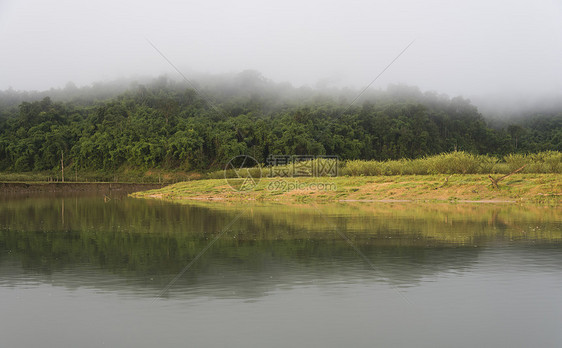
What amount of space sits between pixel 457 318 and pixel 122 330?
413cm

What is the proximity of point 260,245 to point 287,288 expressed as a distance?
4.58 meters

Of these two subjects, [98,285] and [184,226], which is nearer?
[98,285]

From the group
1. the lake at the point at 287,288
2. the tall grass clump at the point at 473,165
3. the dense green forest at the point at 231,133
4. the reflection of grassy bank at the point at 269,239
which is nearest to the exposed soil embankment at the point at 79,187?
the dense green forest at the point at 231,133

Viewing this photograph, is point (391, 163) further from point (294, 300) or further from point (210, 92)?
point (210, 92)

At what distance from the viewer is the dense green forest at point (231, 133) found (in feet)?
265

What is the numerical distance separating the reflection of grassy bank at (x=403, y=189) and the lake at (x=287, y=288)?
39.1 feet

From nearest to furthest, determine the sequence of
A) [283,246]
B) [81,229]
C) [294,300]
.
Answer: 1. [294,300]
2. [283,246]
3. [81,229]

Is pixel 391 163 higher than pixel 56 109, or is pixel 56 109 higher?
pixel 56 109

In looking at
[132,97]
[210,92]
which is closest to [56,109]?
[132,97]

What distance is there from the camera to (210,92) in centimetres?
13850

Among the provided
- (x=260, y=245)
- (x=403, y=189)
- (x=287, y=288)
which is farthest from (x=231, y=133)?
(x=287, y=288)

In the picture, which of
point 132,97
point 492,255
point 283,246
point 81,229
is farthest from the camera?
point 132,97

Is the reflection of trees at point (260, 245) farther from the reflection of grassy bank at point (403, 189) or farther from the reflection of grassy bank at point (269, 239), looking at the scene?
the reflection of grassy bank at point (403, 189)

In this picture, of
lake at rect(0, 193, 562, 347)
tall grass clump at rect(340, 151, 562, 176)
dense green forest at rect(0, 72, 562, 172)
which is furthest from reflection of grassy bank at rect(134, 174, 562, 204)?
dense green forest at rect(0, 72, 562, 172)
